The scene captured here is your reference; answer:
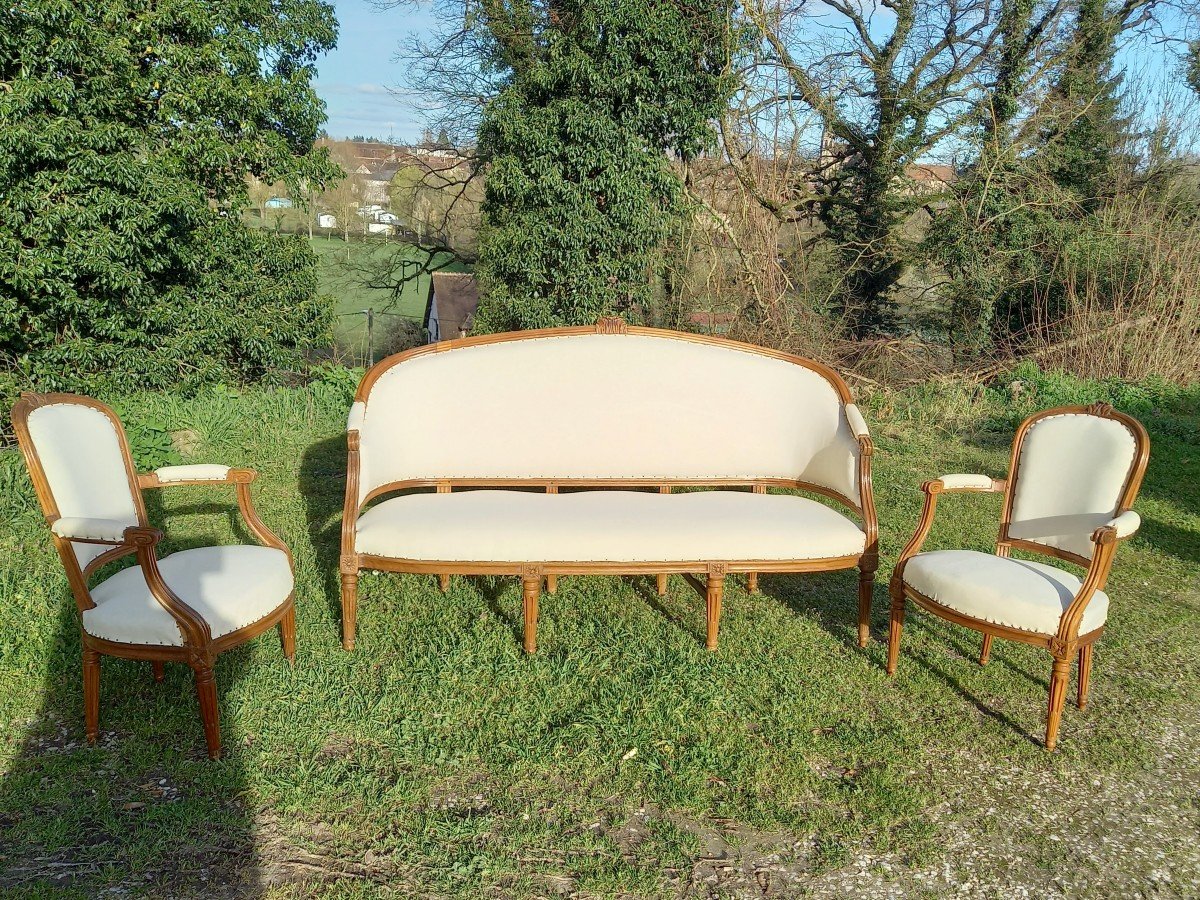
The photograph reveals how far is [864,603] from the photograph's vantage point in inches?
152

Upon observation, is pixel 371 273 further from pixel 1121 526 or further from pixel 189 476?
pixel 1121 526

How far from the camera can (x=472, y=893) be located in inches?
93.7

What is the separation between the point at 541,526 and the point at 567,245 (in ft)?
21.0

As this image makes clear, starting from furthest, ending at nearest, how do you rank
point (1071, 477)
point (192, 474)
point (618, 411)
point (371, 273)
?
point (371, 273), point (618, 411), point (1071, 477), point (192, 474)

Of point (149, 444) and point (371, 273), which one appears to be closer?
point (149, 444)

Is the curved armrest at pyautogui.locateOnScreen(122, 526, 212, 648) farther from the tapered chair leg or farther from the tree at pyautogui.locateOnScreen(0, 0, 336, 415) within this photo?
the tree at pyautogui.locateOnScreen(0, 0, 336, 415)

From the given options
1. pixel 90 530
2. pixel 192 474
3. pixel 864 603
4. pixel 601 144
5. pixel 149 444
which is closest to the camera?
pixel 90 530

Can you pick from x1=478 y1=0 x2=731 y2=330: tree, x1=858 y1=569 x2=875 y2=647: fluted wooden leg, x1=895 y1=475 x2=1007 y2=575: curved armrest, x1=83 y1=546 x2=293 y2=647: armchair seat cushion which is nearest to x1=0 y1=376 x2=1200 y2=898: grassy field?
x1=858 y1=569 x2=875 y2=647: fluted wooden leg

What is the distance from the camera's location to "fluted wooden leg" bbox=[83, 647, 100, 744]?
302 cm

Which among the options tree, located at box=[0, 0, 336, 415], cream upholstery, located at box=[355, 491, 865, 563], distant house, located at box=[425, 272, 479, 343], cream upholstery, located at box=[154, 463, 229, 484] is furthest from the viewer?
distant house, located at box=[425, 272, 479, 343]

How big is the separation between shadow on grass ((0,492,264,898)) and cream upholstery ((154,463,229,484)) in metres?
0.78

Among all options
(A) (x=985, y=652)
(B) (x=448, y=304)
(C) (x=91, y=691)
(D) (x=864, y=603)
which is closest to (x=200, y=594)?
(C) (x=91, y=691)

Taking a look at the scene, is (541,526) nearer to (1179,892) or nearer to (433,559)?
(433,559)

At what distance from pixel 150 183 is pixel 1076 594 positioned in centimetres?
760
